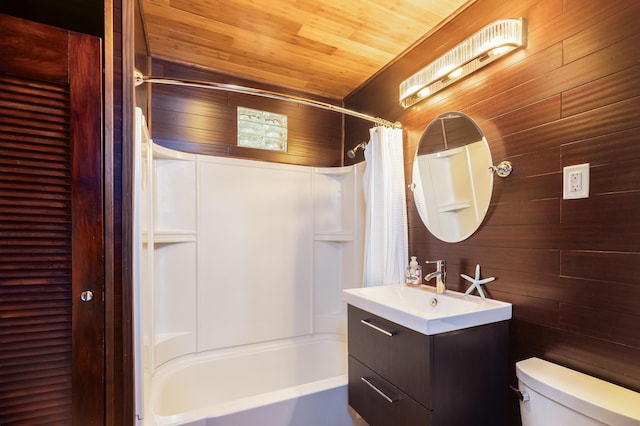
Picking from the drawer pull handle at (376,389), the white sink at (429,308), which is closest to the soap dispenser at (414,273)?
the white sink at (429,308)

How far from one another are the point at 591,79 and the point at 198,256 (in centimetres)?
221

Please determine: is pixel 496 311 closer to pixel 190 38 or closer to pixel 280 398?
pixel 280 398

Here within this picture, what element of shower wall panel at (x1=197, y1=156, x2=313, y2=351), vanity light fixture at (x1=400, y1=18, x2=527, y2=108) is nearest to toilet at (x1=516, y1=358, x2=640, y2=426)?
vanity light fixture at (x1=400, y1=18, x2=527, y2=108)

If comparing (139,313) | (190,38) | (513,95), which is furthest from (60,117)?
(513,95)

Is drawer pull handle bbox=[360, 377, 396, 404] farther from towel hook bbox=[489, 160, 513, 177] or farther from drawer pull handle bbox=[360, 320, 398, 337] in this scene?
towel hook bbox=[489, 160, 513, 177]

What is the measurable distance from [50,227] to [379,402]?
1389 millimetres

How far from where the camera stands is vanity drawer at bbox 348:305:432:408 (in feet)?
3.43

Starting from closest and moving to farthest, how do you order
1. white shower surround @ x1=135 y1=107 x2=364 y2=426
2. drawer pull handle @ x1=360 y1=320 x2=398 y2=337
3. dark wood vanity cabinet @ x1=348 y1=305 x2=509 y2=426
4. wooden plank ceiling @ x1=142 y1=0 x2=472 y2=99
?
dark wood vanity cabinet @ x1=348 y1=305 x2=509 y2=426 < drawer pull handle @ x1=360 y1=320 x2=398 y2=337 < wooden plank ceiling @ x1=142 y1=0 x2=472 y2=99 < white shower surround @ x1=135 y1=107 x2=364 y2=426

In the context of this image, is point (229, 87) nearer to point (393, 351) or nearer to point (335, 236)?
point (335, 236)

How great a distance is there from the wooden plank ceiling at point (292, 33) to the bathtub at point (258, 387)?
195 centimetres

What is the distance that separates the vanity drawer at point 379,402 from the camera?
1.09 metres

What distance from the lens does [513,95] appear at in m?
1.26

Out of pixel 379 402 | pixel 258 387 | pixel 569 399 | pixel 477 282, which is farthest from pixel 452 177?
pixel 258 387

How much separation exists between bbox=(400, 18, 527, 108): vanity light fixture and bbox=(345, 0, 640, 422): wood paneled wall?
5cm
